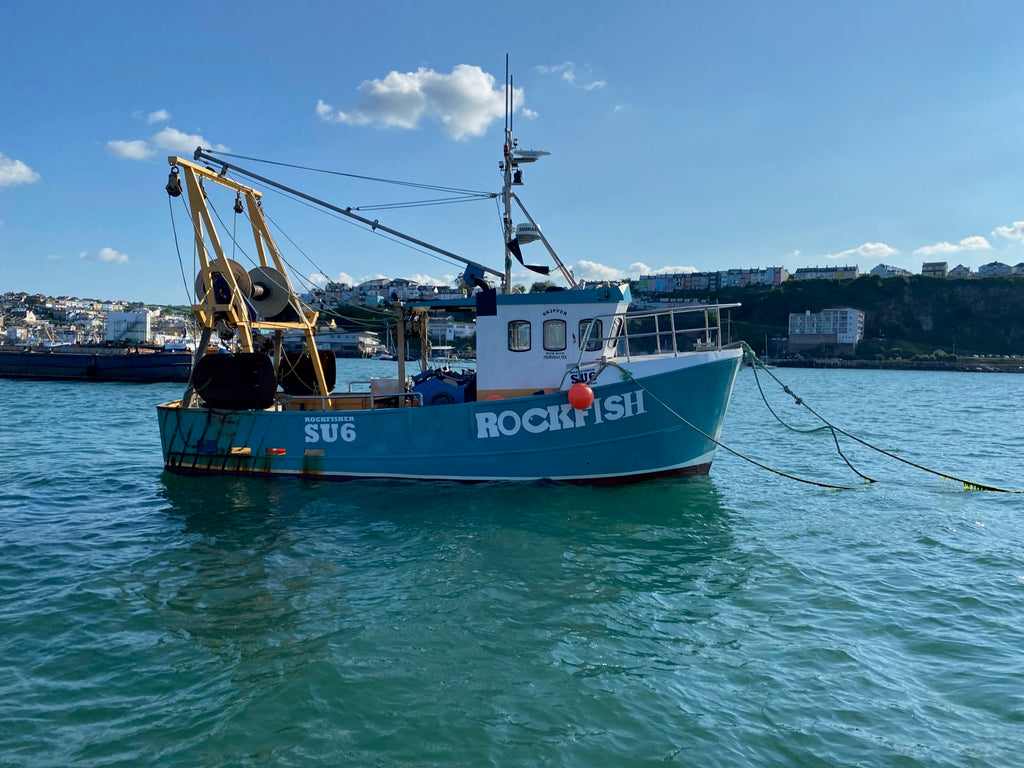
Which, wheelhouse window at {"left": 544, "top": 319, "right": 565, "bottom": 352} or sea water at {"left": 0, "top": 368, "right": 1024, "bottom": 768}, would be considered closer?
sea water at {"left": 0, "top": 368, "right": 1024, "bottom": 768}

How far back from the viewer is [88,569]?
799 cm

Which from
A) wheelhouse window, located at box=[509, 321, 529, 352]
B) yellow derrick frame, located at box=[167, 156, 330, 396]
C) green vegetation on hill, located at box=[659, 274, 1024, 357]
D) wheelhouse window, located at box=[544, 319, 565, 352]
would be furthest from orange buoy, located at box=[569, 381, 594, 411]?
green vegetation on hill, located at box=[659, 274, 1024, 357]

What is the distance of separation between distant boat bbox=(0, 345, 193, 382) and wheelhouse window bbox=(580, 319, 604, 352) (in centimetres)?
3935

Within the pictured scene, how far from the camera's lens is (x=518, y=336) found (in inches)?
490

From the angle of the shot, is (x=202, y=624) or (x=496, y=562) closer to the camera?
(x=202, y=624)

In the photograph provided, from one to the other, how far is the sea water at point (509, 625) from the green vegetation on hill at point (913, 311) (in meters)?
97.0

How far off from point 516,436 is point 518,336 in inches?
78.6

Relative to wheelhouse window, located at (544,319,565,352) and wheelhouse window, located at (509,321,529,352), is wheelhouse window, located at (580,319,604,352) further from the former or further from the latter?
wheelhouse window, located at (509,321,529,352)

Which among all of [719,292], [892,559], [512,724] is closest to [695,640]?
[512,724]

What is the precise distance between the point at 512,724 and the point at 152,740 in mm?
2497

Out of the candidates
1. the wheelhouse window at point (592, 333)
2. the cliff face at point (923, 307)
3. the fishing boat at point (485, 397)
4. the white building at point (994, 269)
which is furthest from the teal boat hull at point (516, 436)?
the white building at point (994, 269)

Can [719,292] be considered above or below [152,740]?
above

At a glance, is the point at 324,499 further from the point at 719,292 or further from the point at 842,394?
the point at 719,292

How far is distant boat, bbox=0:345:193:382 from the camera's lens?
44500 mm
